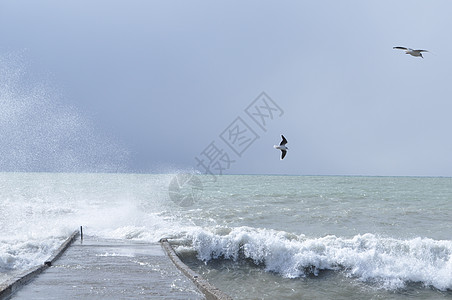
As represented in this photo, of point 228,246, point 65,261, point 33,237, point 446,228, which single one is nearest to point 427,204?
point 446,228

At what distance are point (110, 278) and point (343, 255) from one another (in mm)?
7842

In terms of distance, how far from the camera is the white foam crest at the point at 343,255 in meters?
14.2

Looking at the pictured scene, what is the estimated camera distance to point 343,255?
15.4 m

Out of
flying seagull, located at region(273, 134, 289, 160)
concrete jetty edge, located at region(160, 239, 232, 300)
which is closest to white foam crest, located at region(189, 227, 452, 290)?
concrete jetty edge, located at region(160, 239, 232, 300)

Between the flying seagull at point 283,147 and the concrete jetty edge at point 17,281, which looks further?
the flying seagull at point 283,147

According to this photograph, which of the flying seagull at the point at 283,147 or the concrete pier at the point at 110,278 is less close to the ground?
the flying seagull at the point at 283,147

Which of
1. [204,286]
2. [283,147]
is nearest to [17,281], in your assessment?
[204,286]

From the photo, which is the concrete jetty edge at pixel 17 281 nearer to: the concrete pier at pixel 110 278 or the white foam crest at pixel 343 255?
the concrete pier at pixel 110 278

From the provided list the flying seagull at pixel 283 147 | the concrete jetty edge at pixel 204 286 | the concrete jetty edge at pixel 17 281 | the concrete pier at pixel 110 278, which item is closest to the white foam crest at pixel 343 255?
the concrete pier at pixel 110 278

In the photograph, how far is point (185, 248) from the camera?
659 inches

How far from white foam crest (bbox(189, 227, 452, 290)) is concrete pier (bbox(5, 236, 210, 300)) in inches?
121

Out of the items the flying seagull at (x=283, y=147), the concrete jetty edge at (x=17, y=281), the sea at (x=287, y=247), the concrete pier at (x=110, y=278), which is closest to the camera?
the concrete jetty edge at (x=17, y=281)

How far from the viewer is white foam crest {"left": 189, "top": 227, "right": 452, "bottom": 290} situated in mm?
14234

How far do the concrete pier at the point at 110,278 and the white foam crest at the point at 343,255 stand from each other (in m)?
3.07
